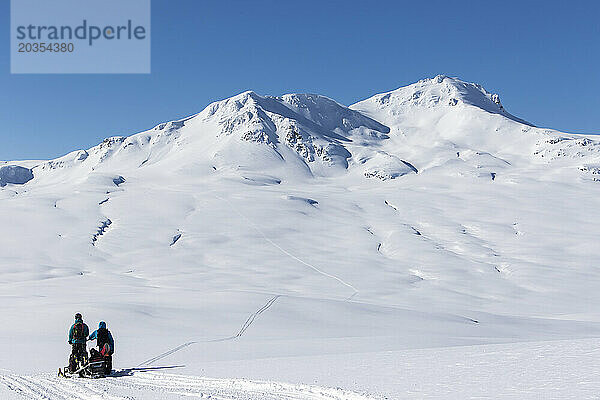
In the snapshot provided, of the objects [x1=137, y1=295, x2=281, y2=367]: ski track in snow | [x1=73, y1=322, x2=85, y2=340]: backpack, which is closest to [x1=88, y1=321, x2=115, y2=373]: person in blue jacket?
[x1=73, y1=322, x2=85, y2=340]: backpack

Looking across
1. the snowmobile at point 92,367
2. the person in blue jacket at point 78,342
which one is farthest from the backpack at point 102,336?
the snowmobile at point 92,367

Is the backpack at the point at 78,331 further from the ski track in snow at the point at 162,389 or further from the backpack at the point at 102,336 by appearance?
the ski track in snow at the point at 162,389

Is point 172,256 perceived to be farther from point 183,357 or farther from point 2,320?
point 183,357

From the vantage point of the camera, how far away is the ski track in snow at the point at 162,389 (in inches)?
412

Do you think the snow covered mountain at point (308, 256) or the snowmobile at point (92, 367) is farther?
the snow covered mountain at point (308, 256)

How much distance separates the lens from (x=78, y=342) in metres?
14.2

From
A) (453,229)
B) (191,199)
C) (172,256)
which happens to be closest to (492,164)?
(453,229)

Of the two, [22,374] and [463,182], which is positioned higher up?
[463,182]

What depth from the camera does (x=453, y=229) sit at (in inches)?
2869

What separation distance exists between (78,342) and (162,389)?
4.19m

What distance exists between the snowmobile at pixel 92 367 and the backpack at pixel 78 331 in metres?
0.73

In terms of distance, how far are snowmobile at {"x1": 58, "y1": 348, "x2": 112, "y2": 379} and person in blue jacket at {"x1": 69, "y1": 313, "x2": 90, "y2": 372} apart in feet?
0.10

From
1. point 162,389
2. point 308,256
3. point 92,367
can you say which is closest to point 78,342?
point 92,367

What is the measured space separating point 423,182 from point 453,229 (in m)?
46.3
